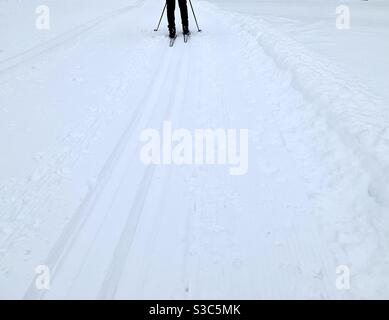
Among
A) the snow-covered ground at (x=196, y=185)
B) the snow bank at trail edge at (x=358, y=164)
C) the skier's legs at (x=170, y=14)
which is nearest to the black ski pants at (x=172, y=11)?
the skier's legs at (x=170, y=14)

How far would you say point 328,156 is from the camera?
4.20 metres

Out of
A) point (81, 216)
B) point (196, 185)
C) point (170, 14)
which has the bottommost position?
point (81, 216)

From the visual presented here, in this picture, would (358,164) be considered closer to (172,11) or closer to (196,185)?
(196,185)

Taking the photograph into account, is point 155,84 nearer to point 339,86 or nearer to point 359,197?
point 339,86

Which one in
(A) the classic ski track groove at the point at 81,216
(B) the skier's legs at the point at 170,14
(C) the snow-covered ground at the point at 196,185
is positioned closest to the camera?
(C) the snow-covered ground at the point at 196,185

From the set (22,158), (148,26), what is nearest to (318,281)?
(22,158)

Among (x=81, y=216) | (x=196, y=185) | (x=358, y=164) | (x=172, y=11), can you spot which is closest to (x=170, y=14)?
(x=172, y=11)

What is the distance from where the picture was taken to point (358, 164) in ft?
12.7

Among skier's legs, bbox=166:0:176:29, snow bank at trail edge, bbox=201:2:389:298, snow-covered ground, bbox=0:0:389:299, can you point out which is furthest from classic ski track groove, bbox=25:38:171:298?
skier's legs, bbox=166:0:176:29

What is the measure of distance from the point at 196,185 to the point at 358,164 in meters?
1.80

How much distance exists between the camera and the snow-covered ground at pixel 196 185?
9.31ft

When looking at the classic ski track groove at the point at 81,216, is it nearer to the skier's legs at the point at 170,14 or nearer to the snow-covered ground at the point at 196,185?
the snow-covered ground at the point at 196,185

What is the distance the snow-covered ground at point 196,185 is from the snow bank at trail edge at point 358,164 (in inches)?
0.6

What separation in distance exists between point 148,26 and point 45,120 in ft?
28.8
